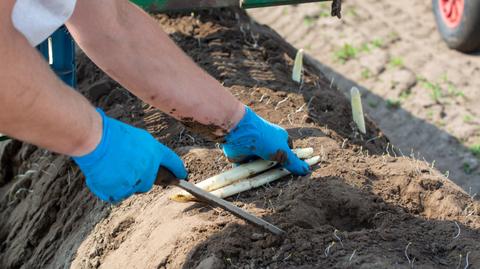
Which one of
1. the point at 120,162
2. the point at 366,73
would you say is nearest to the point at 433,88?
the point at 366,73

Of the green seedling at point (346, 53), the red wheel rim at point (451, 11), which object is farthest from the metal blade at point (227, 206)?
the red wheel rim at point (451, 11)

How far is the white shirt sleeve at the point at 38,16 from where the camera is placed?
2.77 metres

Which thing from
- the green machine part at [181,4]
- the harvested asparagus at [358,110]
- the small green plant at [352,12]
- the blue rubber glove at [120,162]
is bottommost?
the small green plant at [352,12]

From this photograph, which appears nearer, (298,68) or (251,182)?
(251,182)

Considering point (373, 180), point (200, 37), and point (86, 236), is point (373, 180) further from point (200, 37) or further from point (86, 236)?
point (200, 37)

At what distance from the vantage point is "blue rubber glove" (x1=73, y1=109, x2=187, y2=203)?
9.46ft

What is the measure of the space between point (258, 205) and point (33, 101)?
3.89 ft

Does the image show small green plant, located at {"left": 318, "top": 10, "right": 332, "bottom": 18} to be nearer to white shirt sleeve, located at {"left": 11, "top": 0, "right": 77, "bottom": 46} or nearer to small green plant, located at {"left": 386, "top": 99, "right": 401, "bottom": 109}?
small green plant, located at {"left": 386, "top": 99, "right": 401, "bottom": 109}

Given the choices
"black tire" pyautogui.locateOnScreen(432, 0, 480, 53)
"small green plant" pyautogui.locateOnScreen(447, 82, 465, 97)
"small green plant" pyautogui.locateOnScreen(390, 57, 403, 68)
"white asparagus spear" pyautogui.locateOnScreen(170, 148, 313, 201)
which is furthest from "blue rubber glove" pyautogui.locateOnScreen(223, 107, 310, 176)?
"black tire" pyautogui.locateOnScreen(432, 0, 480, 53)

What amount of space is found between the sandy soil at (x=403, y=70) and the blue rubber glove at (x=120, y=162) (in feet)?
9.01

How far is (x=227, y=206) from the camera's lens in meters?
3.25

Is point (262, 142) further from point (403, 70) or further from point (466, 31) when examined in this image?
point (466, 31)

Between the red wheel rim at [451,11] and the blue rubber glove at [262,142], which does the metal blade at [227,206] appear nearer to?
the blue rubber glove at [262,142]

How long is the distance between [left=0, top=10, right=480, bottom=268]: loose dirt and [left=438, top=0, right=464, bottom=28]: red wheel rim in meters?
1.93
